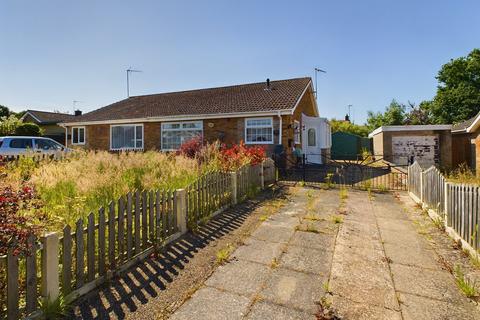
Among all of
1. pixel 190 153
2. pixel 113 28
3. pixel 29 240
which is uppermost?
pixel 113 28

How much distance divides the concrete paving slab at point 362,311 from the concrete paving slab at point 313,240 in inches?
65.3

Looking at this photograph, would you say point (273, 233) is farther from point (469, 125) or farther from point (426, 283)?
point (469, 125)

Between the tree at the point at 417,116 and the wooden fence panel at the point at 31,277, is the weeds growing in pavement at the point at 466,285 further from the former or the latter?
the tree at the point at 417,116

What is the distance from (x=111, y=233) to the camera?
12.1 ft

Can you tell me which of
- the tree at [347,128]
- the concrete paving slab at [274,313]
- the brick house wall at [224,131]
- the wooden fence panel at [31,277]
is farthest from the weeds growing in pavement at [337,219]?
the tree at [347,128]

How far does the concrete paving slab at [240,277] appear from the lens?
137 inches

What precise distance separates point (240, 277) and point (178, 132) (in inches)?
604

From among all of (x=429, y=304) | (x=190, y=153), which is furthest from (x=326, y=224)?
(x=190, y=153)

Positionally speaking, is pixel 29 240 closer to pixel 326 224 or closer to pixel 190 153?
pixel 326 224

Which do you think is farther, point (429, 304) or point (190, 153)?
point (190, 153)

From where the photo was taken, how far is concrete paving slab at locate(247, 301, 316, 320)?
114 inches

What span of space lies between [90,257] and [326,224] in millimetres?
4581

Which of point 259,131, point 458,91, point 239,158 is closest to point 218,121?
point 259,131

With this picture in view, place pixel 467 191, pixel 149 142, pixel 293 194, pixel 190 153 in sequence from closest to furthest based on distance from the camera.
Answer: pixel 467 191 < pixel 293 194 < pixel 190 153 < pixel 149 142
